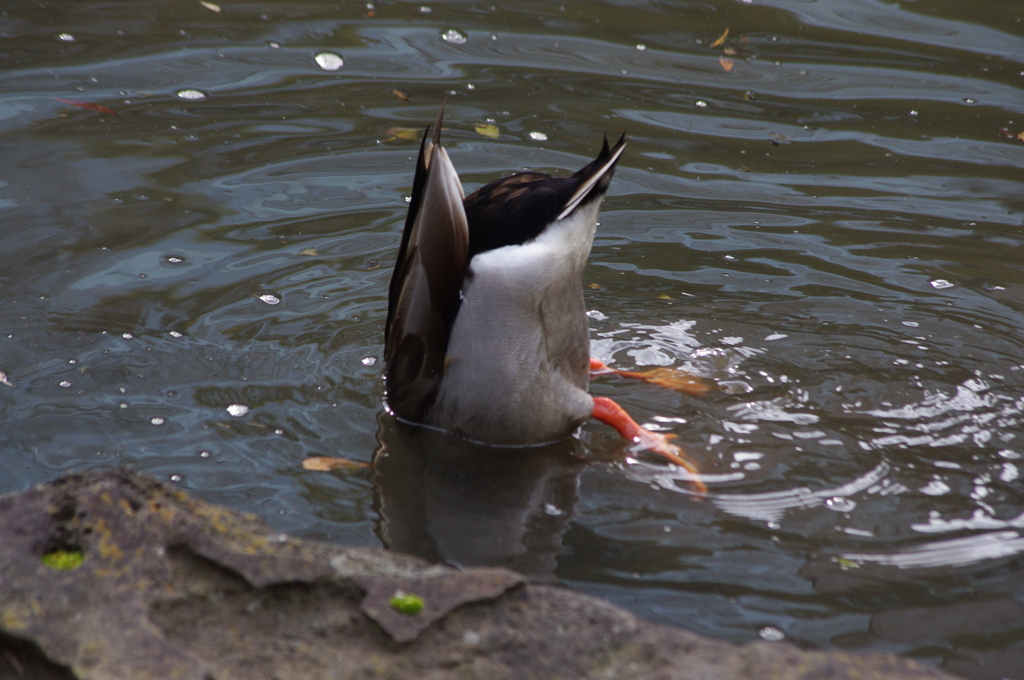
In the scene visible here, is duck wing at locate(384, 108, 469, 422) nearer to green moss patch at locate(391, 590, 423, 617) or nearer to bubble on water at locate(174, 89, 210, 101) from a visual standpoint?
green moss patch at locate(391, 590, 423, 617)

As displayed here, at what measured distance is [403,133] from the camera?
650cm

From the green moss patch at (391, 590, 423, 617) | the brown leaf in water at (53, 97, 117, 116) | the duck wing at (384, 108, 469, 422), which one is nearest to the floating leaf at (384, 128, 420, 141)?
the brown leaf in water at (53, 97, 117, 116)

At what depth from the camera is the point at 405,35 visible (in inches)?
306

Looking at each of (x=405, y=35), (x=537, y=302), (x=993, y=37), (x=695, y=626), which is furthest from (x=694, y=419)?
(x=993, y=37)

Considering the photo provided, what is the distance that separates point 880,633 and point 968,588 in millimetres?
380

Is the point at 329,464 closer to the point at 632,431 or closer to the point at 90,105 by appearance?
the point at 632,431

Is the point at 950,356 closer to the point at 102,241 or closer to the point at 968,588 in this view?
the point at 968,588

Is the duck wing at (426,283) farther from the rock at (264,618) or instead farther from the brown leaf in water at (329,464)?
the rock at (264,618)

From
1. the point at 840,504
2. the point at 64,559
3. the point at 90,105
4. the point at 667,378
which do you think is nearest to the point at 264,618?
the point at 64,559

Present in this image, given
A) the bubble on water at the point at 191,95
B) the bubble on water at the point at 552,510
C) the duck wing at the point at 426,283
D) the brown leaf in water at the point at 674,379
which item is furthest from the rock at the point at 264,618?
the bubble on water at the point at 191,95

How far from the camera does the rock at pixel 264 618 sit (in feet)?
6.63

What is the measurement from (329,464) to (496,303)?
35.9 inches

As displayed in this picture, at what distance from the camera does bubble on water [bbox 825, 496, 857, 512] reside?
3.23m

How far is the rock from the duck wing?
1.28m
